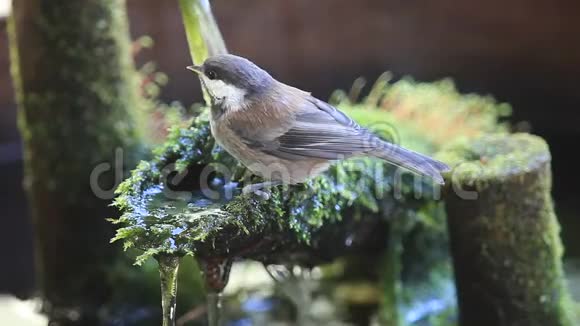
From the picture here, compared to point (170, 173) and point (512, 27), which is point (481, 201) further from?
point (512, 27)

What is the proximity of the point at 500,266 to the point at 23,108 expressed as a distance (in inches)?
69.9

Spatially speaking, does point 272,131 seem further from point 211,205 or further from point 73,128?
point 73,128

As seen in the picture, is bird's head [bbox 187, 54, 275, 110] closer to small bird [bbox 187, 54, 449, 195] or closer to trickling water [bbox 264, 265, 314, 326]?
small bird [bbox 187, 54, 449, 195]

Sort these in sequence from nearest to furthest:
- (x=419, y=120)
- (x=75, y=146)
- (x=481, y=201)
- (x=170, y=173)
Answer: (x=170, y=173)
(x=481, y=201)
(x=75, y=146)
(x=419, y=120)

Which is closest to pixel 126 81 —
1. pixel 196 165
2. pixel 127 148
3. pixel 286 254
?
pixel 127 148

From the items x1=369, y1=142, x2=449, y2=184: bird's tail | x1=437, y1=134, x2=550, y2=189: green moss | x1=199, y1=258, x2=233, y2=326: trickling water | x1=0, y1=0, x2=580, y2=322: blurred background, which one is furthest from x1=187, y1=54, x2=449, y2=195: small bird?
x1=0, y1=0, x2=580, y2=322: blurred background

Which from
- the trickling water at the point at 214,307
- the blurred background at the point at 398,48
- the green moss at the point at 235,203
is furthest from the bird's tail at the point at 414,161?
the blurred background at the point at 398,48

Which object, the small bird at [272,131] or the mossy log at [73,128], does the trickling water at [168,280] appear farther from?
the mossy log at [73,128]

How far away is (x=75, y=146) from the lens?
2.70 meters

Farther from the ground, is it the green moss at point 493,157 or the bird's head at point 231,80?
the bird's head at point 231,80

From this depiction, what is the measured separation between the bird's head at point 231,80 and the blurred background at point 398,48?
2.16 meters

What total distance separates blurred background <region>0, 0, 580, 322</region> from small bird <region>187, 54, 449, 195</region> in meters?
2.16

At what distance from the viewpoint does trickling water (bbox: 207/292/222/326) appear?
2152 millimetres

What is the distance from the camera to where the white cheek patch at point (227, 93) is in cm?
195
